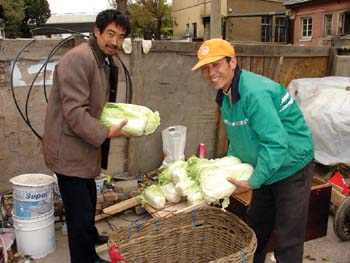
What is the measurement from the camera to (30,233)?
356cm

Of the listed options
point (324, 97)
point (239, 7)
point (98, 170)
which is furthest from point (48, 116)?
point (239, 7)

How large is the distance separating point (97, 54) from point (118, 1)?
5.68m

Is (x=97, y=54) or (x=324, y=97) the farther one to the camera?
(x=324, y=97)

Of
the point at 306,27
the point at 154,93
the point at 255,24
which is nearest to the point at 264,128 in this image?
the point at 154,93

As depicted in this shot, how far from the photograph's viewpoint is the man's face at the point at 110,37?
9.12 ft

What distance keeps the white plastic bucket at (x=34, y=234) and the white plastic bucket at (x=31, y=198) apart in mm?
64

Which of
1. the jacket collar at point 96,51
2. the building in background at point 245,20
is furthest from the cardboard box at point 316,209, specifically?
the building in background at point 245,20

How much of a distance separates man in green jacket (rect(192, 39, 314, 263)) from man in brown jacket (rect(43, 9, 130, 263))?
895 mm

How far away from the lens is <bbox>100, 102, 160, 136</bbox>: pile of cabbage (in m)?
3.00

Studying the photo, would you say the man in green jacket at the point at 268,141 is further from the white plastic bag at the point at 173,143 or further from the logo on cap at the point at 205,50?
the white plastic bag at the point at 173,143

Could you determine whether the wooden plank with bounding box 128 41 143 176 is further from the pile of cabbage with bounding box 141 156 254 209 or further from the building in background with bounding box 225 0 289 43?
the building in background with bounding box 225 0 289 43

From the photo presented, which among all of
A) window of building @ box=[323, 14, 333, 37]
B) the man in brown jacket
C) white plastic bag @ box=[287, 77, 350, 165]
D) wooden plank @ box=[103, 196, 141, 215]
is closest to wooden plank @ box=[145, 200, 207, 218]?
wooden plank @ box=[103, 196, 141, 215]

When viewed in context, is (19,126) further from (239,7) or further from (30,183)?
(239,7)

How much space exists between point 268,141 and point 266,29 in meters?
35.8
